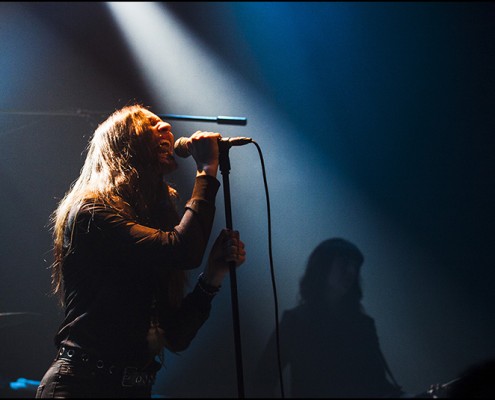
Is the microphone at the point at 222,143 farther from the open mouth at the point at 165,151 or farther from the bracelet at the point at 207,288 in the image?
the bracelet at the point at 207,288

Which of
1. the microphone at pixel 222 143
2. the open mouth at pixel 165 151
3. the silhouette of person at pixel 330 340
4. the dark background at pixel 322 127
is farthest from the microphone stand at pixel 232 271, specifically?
the silhouette of person at pixel 330 340

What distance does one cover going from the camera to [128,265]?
138cm

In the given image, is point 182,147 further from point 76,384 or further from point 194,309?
→ point 76,384

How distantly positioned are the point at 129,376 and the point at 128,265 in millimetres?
264

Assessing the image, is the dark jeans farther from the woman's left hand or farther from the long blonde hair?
the woman's left hand

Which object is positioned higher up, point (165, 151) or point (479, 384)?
point (165, 151)

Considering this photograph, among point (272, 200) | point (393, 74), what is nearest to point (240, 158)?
point (272, 200)

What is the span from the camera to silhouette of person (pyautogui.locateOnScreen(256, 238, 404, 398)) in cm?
312

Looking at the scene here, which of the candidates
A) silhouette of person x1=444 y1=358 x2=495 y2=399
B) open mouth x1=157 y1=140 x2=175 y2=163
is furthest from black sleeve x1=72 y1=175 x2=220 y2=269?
silhouette of person x1=444 y1=358 x2=495 y2=399

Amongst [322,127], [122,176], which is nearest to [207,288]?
[122,176]

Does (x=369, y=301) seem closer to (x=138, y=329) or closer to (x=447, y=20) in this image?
(x=447, y=20)

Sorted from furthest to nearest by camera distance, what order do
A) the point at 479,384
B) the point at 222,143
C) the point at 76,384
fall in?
the point at 222,143 → the point at 76,384 → the point at 479,384

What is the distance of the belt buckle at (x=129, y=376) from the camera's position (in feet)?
4.29

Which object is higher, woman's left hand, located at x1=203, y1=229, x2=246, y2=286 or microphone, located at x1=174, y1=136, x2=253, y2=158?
microphone, located at x1=174, y1=136, x2=253, y2=158
